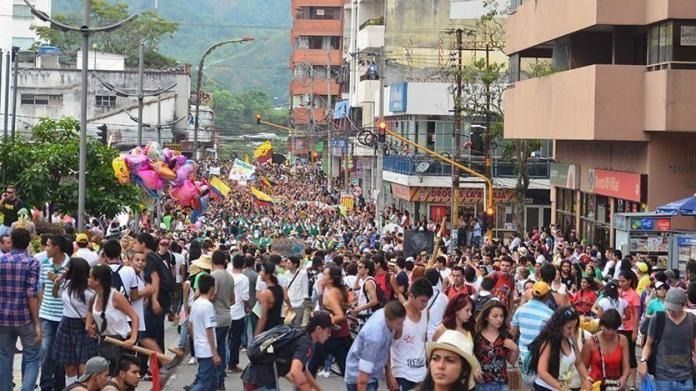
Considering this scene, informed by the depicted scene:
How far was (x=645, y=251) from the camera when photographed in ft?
80.2

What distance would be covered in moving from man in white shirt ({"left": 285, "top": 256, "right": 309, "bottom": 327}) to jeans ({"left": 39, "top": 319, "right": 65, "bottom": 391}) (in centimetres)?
495

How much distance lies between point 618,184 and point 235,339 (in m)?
17.1

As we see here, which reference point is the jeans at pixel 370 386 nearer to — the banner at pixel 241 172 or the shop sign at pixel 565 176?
the shop sign at pixel 565 176

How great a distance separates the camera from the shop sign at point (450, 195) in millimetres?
56156

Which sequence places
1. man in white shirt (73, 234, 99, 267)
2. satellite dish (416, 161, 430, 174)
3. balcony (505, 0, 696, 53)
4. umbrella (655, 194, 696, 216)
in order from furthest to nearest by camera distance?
satellite dish (416, 161, 430, 174), balcony (505, 0, 696, 53), umbrella (655, 194, 696, 216), man in white shirt (73, 234, 99, 267)

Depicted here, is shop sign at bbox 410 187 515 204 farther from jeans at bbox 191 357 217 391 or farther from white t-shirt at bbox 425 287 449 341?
jeans at bbox 191 357 217 391

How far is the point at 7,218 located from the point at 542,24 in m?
18.2

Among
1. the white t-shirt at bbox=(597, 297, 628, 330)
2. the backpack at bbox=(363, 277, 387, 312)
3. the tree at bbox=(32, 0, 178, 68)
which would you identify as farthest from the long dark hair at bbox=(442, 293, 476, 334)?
the tree at bbox=(32, 0, 178, 68)

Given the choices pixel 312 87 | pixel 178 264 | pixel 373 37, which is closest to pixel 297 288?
pixel 178 264

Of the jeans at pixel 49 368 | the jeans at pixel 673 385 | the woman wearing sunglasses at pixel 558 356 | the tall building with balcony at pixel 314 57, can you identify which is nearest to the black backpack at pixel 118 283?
the jeans at pixel 49 368

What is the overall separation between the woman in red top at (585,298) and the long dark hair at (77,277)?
256 inches

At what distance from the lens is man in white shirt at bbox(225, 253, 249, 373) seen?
17266mm

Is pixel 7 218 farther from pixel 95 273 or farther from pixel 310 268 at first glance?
pixel 95 273

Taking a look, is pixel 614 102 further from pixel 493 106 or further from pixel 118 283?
pixel 493 106
